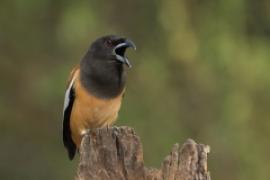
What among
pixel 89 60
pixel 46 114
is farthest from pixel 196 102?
pixel 89 60

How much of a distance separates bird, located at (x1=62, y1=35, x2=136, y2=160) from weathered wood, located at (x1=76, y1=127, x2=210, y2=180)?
152 cm

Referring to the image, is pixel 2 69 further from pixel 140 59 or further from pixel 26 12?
pixel 140 59

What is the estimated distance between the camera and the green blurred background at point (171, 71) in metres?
15.1

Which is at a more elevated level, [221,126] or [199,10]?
[199,10]

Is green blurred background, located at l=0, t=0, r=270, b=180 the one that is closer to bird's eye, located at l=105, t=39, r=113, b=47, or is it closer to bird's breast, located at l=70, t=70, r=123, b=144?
bird's breast, located at l=70, t=70, r=123, b=144

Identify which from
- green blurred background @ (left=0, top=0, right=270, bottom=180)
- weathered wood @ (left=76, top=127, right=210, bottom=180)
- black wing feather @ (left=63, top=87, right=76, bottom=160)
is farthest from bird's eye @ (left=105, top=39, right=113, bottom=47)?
green blurred background @ (left=0, top=0, right=270, bottom=180)

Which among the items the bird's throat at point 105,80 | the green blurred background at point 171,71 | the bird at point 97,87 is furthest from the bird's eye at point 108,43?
the green blurred background at point 171,71

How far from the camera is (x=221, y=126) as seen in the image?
15.4 meters

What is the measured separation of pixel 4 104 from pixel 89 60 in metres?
6.37

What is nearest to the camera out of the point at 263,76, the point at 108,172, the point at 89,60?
the point at 108,172

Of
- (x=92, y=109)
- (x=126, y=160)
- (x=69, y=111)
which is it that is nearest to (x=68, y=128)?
(x=69, y=111)

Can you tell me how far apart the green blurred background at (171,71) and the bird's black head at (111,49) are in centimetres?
443

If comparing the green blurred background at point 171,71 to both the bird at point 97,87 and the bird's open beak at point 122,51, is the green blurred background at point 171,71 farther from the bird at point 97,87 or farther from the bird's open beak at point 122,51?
the bird's open beak at point 122,51

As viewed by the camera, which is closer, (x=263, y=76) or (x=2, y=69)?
(x=263, y=76)
